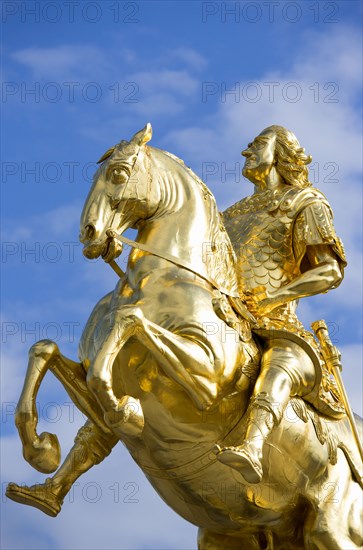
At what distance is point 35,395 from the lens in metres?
6.46

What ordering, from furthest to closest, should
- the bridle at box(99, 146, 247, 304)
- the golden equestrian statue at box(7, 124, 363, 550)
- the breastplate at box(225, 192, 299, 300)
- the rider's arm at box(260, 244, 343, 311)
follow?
1. the breastplate at box(225, 192, 299, 300)
2. the rider's arm at box(260, 244, 343, 311)
3. the bridle at box(99, 146, 247, 304)
4. the golden equestrian statue at box(7, 124, 363, 550)

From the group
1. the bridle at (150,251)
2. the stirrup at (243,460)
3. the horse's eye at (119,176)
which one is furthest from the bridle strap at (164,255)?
the stirrup at (243,460)

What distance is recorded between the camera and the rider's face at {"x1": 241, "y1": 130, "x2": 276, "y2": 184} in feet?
24.9

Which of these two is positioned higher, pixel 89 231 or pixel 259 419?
pixel 89 231

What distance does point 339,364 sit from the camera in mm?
7438

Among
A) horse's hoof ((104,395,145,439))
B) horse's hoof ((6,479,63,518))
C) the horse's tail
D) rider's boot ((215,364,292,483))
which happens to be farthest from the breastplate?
horse's hoof ((6,479,63,518))

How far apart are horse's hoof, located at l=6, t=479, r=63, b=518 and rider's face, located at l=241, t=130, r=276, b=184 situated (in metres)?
2.14

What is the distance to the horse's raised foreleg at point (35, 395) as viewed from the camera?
6.43 metres

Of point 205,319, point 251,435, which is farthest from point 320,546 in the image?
point 205,319

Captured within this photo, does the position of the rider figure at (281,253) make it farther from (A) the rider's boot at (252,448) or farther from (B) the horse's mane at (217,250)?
(B) the horse's mane at (217,250)

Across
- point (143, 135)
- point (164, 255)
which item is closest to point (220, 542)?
point (164, 255)

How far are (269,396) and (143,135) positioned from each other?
1479 millimetres

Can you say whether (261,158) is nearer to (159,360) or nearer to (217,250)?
(217,250)

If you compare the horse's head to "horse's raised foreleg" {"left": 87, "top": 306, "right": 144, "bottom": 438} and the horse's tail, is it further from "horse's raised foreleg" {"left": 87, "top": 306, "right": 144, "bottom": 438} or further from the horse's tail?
the horse's tail
